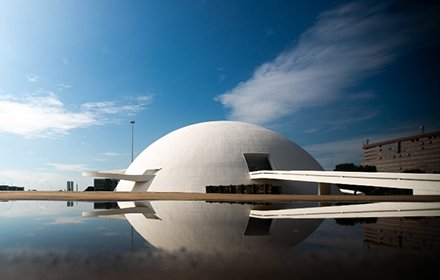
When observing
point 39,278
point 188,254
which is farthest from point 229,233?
point 39,278

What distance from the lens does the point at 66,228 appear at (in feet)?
33.8

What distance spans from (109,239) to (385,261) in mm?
5861

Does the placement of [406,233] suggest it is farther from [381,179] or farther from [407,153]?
[407,153]

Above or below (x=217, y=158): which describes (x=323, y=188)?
below

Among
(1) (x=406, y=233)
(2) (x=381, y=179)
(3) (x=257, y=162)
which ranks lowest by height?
(1) (x=406, y=233)

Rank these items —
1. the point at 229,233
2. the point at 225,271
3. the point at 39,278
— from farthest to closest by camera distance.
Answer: the point at 229,233, the point at 225,271, the point at 39,278

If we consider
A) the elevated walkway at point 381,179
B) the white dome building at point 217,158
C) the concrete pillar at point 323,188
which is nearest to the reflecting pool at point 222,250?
the elevated walkway at point 381,179

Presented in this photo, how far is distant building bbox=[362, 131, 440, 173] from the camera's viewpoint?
6338cm

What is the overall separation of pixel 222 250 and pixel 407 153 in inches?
3278

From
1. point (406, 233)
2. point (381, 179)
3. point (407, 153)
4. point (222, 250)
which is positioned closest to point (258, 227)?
point (222, 250)

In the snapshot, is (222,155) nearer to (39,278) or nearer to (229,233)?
(229,233)

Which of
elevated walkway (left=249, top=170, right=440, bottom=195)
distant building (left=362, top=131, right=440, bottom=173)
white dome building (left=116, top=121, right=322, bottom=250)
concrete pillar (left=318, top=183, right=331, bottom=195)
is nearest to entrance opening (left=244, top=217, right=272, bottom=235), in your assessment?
elevated walkway (left=249, top=170, right=440, bottom=195)

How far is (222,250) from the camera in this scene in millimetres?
6559

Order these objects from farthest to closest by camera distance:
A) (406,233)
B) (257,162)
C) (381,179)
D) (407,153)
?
(407,153) < (257,162) < (381,179) < (406,233)
